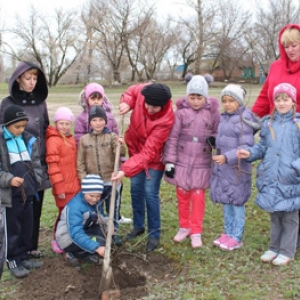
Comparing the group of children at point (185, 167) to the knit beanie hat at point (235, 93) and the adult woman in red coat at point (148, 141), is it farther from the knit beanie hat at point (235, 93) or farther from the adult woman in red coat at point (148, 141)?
the adult woman in red coat at point (148, 141)

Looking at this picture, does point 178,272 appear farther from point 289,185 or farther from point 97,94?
point 97,94

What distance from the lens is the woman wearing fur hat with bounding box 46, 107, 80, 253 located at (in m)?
3.98

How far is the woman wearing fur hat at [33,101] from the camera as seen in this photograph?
3760mm

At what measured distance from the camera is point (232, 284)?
11.5 feet

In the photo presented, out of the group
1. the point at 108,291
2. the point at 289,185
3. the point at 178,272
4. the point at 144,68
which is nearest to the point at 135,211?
the point at 178,272

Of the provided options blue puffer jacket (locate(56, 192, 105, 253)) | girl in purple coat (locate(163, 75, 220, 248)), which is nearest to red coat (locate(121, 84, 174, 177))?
girl in purple coat (locate(163, 75, 220, 248))

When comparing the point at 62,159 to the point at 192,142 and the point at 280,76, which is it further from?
the point at 280,76

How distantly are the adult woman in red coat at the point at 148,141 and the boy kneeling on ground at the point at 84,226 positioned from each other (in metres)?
0.32

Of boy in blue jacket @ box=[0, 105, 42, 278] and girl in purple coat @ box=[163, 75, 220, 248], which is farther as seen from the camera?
girl in purple coat @ box=[163, 75, 220, 248]

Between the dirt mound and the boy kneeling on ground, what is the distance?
133mm

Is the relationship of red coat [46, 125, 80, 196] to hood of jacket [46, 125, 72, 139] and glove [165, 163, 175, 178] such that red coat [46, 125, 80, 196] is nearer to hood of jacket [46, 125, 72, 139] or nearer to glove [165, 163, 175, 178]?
hood of jacket [46, 125, 72, 139]

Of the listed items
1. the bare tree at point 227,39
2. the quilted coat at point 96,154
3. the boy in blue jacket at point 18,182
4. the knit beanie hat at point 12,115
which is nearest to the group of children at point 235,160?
the quilted coat at point 96,154

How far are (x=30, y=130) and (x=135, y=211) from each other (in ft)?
4.65

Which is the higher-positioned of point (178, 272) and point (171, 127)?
point (171, 127)
